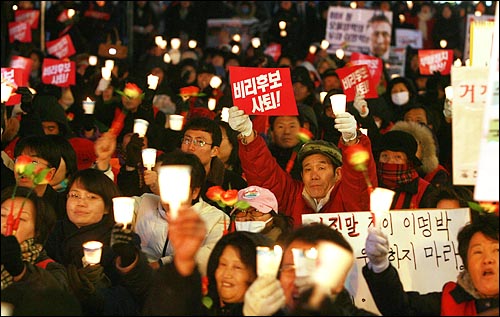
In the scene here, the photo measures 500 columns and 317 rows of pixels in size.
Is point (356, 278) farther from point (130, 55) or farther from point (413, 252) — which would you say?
point (130, 55)

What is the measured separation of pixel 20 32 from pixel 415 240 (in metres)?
9.18

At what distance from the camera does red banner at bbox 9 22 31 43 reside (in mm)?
13703

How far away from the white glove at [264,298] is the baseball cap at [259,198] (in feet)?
5.57

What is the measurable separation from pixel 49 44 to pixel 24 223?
8225mm

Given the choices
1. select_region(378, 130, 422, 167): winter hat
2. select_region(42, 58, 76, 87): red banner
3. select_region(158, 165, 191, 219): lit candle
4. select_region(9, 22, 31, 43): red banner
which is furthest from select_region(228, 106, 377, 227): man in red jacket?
select_region(9, 22, 31, 43): red banner

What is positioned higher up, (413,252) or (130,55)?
(130,55)

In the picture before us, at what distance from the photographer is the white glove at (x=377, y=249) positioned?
4.54 meters

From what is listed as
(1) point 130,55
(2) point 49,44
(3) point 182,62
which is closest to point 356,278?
(3) point 182,62

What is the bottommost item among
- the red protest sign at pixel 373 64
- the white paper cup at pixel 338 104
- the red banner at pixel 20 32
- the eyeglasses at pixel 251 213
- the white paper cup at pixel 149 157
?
the eyeglasses at pixel 251 213

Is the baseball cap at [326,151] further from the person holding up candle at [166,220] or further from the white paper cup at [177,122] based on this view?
the white paper cup at [177,122]

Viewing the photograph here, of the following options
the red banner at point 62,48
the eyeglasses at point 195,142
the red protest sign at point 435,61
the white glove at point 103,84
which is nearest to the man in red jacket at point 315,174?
the eyeglasses at point 195,142

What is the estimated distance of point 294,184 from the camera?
21.4 ft

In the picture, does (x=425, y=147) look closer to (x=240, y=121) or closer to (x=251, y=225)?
(x=240, y=121)

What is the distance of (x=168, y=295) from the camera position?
12.7 ft
